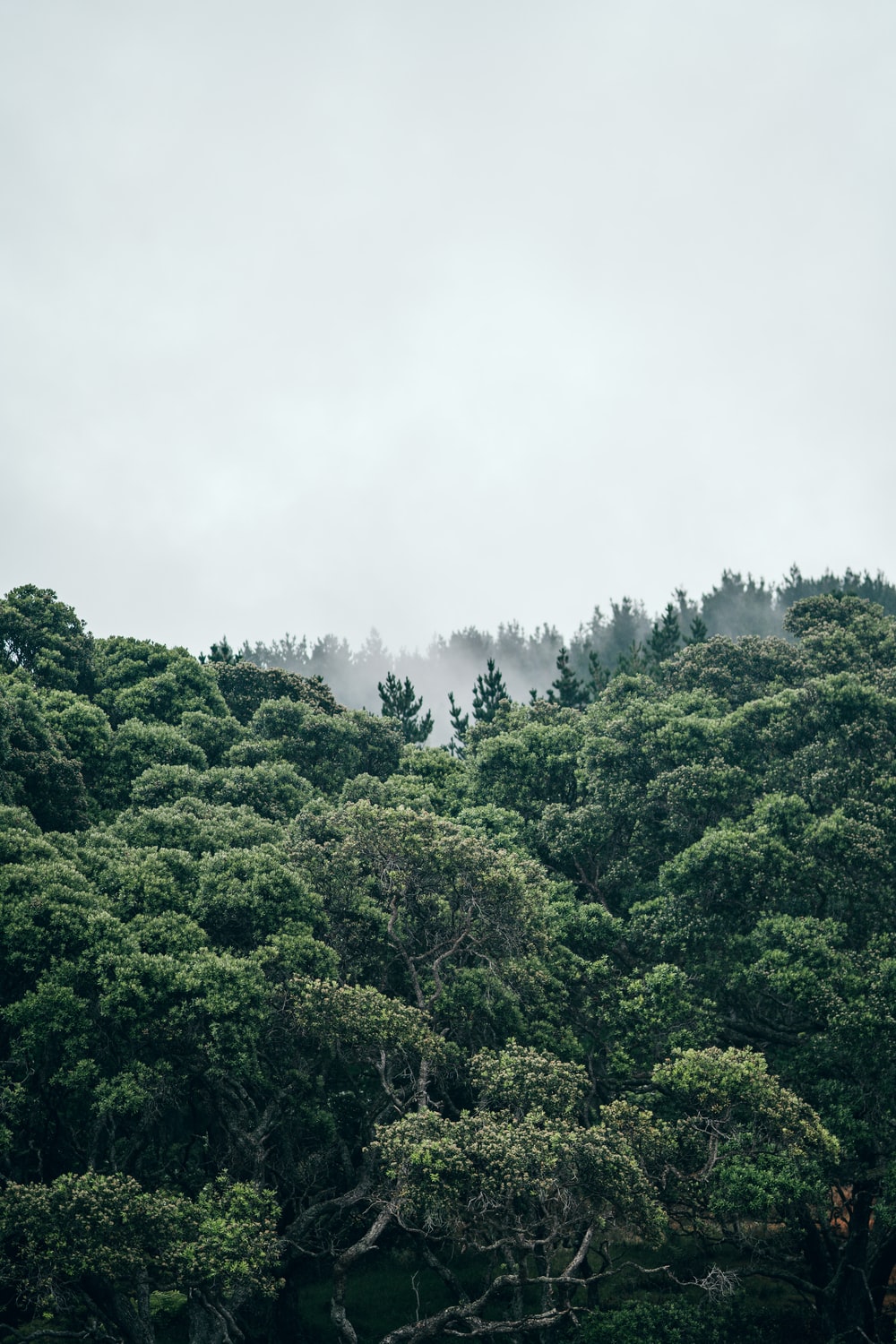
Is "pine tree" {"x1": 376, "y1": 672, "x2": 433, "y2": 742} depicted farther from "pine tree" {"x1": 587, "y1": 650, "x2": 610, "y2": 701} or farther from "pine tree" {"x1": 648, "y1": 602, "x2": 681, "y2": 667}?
"pine tree" {"x1": 648, "y1": 602, "x2": 681, "y2": 667}

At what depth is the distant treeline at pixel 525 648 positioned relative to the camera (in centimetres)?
12038

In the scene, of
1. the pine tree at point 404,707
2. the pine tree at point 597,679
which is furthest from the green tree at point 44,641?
the pine tree at point 597,679

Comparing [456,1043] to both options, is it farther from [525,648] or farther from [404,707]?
[525,648]

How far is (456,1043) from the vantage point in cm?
2477

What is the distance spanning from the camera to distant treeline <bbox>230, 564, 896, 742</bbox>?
395 ft

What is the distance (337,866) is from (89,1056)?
25.5 ft

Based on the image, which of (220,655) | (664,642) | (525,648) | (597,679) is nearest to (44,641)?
(220,655)

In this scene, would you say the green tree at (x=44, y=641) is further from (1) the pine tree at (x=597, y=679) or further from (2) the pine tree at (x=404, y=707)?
(1) the pine tree at (x=597, y=679)

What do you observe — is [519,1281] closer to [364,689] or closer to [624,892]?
[624,892]

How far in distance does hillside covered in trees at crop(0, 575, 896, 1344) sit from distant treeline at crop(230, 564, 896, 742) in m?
77.5

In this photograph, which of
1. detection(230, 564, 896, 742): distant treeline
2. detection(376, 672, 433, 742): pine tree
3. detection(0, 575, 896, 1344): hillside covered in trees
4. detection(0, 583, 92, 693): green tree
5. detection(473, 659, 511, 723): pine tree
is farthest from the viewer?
detection(230, 564, 896, 742): distant treeline

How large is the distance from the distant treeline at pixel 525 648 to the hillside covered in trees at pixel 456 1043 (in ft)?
254

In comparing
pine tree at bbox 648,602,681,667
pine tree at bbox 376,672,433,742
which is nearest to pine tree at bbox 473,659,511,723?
pine tree at bbox 376,672,433,742

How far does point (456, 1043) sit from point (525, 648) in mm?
135956
